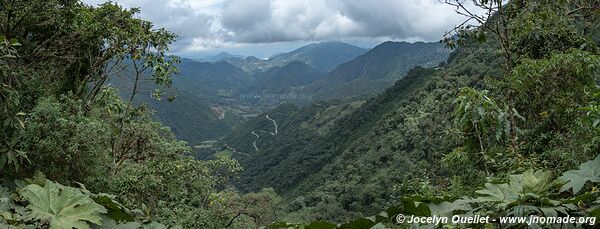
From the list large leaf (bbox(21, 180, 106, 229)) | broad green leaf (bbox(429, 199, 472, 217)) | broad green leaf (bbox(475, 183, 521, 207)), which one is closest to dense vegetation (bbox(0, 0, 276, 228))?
large leaf (bbox(21, 180, 106, 229))

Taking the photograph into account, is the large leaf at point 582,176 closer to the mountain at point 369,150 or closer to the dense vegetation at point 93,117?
the dense vegetation at point 93,117

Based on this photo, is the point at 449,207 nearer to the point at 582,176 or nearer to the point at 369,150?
the point at 582,176

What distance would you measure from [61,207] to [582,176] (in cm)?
237

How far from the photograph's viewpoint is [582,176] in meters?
1.90

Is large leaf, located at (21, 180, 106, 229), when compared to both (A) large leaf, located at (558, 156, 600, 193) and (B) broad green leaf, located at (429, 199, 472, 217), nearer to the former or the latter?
(B) broad green leaf, located at (429, 199, 472, 217)

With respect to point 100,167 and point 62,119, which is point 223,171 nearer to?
point 100,167

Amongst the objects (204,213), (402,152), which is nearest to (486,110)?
(204,213)

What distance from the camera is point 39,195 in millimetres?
1791

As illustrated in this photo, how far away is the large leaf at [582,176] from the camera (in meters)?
1.82

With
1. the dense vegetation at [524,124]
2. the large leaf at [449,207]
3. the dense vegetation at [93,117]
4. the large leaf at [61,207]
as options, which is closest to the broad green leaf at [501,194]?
the dense vegetation at [524,124]

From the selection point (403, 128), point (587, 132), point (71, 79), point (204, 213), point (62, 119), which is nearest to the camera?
point (587, 132)

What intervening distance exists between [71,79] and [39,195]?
10266 millimetres

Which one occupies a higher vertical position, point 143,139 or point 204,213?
point 143,139

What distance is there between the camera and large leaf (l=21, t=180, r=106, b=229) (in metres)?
1.66
